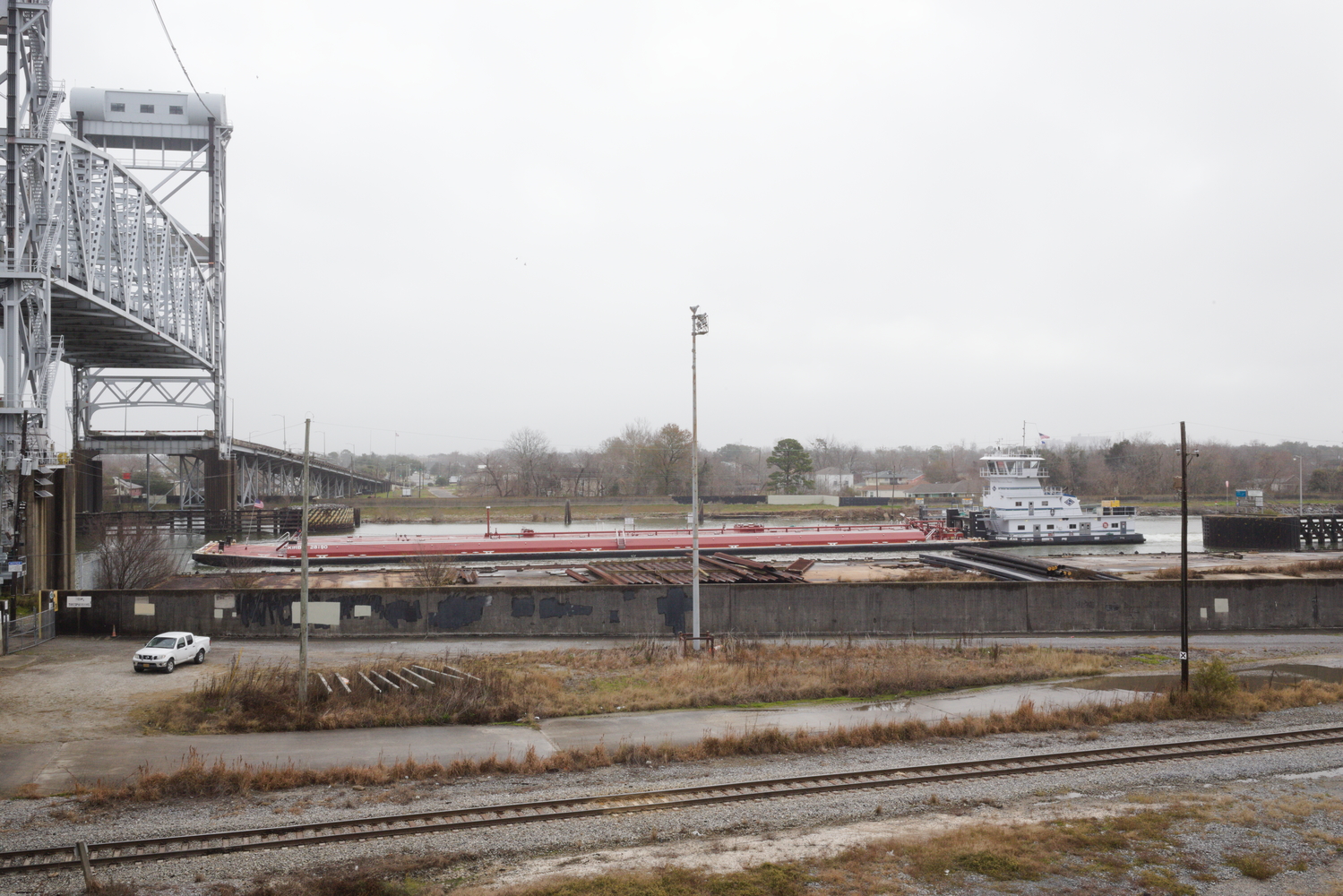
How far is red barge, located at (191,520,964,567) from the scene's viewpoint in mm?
47656

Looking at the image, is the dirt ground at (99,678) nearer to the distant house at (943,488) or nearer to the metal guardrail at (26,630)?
the metal guardrail at (26,630)

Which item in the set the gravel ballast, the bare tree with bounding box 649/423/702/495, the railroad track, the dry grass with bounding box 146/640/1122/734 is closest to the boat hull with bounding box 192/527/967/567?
the dry grass with bounding box 146/640/1122/734

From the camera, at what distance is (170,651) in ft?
64.1

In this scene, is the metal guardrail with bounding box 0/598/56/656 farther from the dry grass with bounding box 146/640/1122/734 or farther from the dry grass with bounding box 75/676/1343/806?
the dry grass with bounding box 75/676/1343/806

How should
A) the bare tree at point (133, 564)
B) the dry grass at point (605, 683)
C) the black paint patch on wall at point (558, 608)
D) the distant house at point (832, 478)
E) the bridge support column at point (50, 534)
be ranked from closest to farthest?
the dry grass at point (605, 683) < the black paint patch on wall at point (558, 608) < the bridge support column at point (50, 534) < the bare tree at point (133, 564) < the distant house at point (832, 478)

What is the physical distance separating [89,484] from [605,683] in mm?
59207

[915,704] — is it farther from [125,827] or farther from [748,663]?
[125,827]

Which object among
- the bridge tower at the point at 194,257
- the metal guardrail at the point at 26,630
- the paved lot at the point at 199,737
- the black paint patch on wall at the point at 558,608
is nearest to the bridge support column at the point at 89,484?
the bridge tower at the point at 194,257

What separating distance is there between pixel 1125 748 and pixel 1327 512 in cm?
9676

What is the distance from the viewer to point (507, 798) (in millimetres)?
11023

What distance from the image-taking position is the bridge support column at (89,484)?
5896 centimetres

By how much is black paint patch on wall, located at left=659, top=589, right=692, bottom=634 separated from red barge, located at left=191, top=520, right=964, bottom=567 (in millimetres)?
20010

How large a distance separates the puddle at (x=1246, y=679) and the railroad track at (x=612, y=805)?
12.2ft

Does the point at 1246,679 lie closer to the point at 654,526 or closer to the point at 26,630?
the point at 26,630
